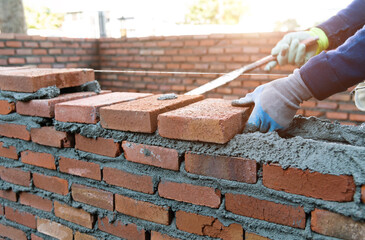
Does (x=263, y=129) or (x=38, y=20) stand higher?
(x=38, y=20)

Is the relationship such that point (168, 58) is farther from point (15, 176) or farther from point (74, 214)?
point (74, 214)

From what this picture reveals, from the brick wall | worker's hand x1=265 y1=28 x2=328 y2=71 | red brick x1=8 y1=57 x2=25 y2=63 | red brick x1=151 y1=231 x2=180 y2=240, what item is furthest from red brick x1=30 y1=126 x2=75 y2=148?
red brick x1=8 y1=57 x2=25 y2=63

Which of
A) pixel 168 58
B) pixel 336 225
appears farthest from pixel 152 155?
pixel 168 58

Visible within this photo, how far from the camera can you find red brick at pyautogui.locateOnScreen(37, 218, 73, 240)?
126 centimetres

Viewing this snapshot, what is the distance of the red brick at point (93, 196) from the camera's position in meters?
1.12

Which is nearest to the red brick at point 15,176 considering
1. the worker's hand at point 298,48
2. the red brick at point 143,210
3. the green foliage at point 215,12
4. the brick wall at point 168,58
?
the red brick at point 143,210

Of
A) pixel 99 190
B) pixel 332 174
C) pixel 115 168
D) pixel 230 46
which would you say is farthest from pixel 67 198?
pixel 230 46

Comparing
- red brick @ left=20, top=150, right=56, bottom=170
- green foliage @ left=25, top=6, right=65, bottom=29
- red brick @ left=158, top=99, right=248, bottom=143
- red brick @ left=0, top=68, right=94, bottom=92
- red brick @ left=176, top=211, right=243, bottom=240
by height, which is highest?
green foliage @ left=25, top=6, right=65, bottom=29

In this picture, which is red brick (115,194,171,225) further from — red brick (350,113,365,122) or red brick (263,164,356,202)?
red brick (350,113,365,122)

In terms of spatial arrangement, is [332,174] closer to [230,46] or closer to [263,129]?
[263,129]

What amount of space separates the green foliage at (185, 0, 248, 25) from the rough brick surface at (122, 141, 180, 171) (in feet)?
76.7

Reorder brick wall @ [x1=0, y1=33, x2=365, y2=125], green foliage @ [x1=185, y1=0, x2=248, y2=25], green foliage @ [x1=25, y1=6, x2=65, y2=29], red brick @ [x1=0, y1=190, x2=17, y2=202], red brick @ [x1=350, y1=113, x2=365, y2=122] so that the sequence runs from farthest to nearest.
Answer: green foliage @ [x1=185, y1=0, x2=248, y2=25]
green foliage @ [x1=25, y1=6, x2=65, y2=29]
brick wall @ [x1=0, y1=33, x2=365, y2=125]
red brick @ [x1=350, y1=113, x2=365, y2=122]
red brick @ [x1=0, y1=190, x2=17, y2=202]

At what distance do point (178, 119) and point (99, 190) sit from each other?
1.58 feet

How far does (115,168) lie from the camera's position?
1.08 metres
